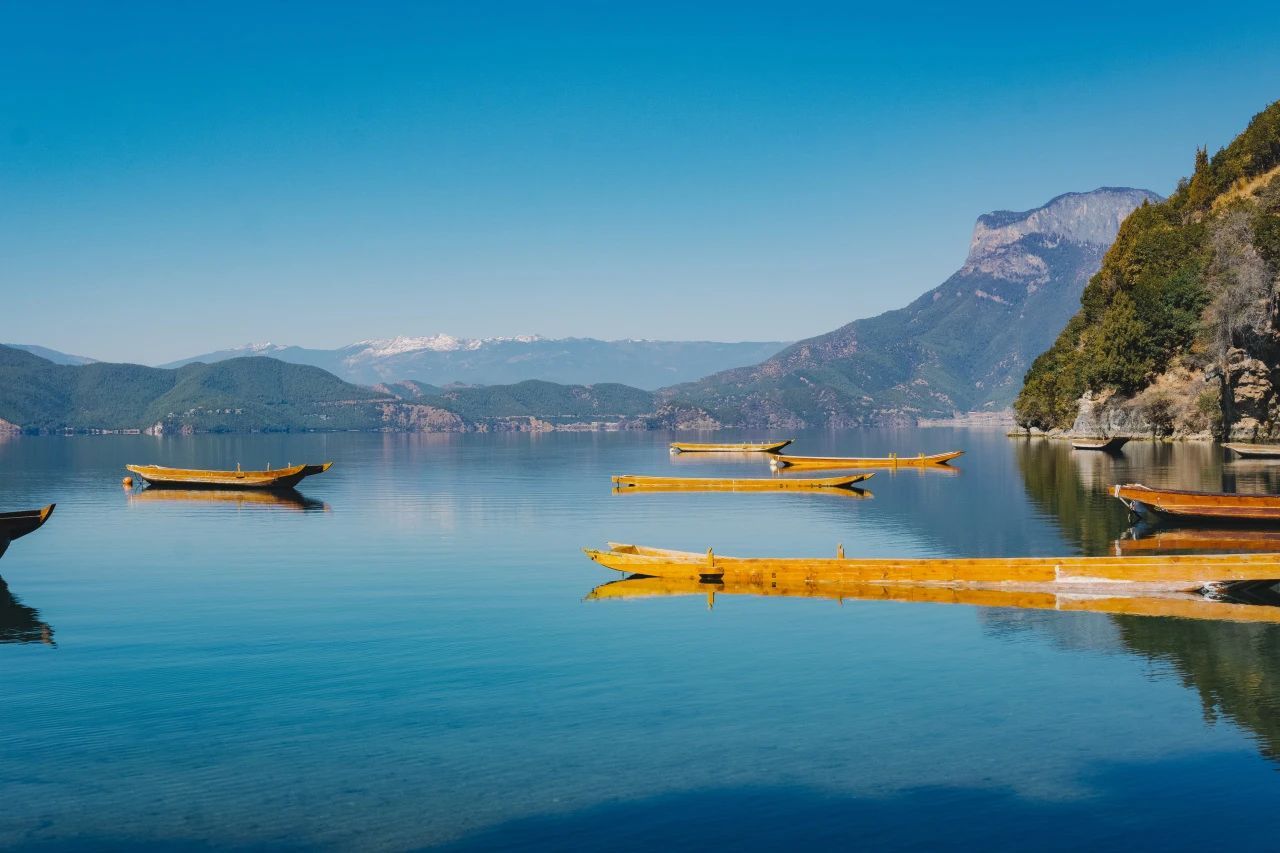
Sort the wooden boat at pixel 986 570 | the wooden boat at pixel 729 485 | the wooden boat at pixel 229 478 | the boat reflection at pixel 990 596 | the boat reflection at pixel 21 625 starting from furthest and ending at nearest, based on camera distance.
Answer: the wooden boat at pixel 229 478 < the wooden boat at pixel 729 485 < the wooden boat at pixel 986 570 < the boat reflection at pixel 990 596 < the boat reflection at pixel 21 625

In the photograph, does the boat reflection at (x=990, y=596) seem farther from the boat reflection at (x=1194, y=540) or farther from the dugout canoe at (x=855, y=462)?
the dugout canoe at (x=855, y=462)

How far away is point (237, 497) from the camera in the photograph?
102 m

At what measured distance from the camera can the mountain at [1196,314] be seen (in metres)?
115

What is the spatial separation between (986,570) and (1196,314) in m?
122

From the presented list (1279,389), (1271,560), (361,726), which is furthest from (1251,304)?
(361,726)

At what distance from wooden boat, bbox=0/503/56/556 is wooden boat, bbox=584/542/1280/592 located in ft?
95.4

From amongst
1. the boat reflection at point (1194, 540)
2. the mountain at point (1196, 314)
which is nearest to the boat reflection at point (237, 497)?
the boat reflection at point (1194, 540)

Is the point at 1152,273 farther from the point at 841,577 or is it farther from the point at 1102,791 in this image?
the point at 1102,791

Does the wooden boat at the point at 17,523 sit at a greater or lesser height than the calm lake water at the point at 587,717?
greater

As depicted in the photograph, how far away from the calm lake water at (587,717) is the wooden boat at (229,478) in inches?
2229

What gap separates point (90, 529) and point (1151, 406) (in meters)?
137

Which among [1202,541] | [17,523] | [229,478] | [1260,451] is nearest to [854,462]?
[1260,451]

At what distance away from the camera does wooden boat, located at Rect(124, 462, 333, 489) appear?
108875 mm

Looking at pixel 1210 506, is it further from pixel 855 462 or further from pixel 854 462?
pixel 855 462
